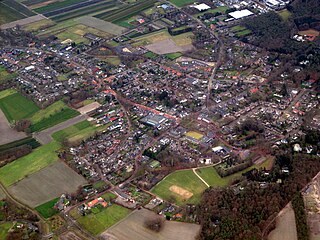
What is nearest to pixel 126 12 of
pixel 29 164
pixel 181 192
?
pixel 29 164

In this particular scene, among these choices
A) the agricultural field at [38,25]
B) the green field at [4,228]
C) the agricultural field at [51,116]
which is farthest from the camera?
the agricultural field at [38,25]

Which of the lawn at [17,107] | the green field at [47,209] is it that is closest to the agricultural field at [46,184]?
the green field at [47,209]

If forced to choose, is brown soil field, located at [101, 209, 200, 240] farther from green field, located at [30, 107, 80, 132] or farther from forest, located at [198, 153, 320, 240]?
green field, located at [30, 107, 80, 132]

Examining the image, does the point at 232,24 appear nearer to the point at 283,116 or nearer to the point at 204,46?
the point at 204,46

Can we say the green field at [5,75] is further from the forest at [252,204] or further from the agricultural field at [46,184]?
the forest at [252,204]

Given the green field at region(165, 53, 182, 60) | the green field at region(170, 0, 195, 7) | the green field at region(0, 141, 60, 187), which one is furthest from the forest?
the green field at region(170, 0, 195, 7)

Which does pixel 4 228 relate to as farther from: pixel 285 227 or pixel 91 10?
pixel 91 10
